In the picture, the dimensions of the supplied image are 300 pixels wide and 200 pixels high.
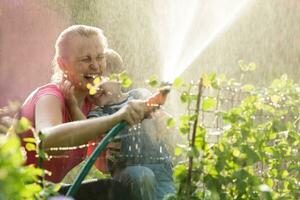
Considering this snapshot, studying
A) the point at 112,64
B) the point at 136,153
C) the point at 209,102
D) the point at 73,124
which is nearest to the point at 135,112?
the point at 209,102

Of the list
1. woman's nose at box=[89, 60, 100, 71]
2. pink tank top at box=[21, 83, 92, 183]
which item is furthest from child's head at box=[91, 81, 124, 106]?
pink tank top at box=[21, 83, 92, 183]

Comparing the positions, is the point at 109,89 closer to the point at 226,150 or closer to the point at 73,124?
the point at 73,124

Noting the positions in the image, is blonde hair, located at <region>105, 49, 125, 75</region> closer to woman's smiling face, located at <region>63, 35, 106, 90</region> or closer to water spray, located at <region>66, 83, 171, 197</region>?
woman's smiling face, located at <region>63, 35, 106, 90</region>

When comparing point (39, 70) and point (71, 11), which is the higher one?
point (71, 11)

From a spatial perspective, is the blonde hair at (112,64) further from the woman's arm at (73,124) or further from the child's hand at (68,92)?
the woman's arm at (73,124)

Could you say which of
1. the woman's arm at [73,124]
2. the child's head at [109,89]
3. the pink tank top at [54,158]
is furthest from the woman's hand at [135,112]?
the pink tank top at [54,158]

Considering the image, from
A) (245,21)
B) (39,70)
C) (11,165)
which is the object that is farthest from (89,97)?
(245,21)

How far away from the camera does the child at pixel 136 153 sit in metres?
Result: 2.93

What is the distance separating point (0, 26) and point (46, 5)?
1.97 ft

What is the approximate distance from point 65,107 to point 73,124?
0.59m

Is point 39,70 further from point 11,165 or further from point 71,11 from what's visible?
point 11,165

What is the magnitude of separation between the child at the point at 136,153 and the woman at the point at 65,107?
91 mm

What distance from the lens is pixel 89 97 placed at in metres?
3.52

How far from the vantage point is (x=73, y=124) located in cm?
271
